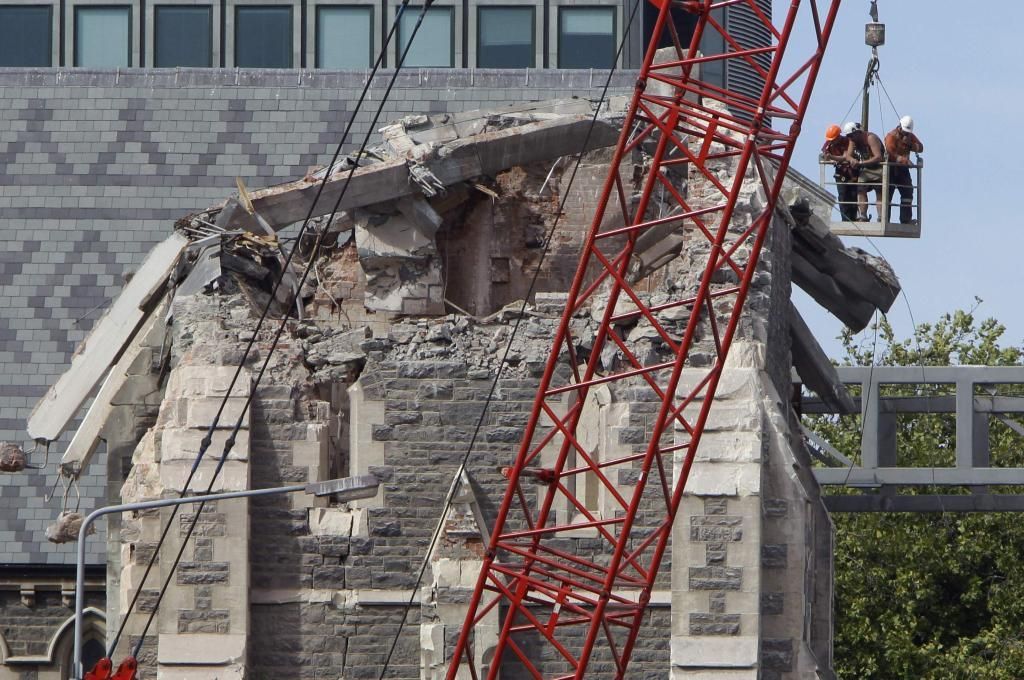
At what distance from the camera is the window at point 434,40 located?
43.8 metres

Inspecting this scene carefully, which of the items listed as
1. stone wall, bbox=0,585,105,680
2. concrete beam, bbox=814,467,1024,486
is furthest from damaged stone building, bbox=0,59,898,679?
stone wall, bbox=0,585,105,680

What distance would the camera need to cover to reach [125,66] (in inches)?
1730

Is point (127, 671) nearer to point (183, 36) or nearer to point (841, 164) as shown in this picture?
point (841, 164)

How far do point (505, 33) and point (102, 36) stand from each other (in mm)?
6935

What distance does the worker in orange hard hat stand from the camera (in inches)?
1425

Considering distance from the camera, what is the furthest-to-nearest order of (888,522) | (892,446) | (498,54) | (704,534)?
(888,522), (498,54), (892,446), (704,534)

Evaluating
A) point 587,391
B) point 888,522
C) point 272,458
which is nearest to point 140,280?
point 272,458

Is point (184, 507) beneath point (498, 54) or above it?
beneath

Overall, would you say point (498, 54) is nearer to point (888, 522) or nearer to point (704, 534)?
point (888, 522)

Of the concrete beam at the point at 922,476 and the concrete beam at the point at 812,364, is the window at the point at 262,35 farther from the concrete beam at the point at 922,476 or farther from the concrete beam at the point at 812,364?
the concrete beam at the point at 812,364

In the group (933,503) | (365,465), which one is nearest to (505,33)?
(933,503)

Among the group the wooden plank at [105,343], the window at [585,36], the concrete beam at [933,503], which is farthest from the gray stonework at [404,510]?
the window at [585,36]

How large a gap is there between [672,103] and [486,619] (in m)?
5.69

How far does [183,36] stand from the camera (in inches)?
1735
